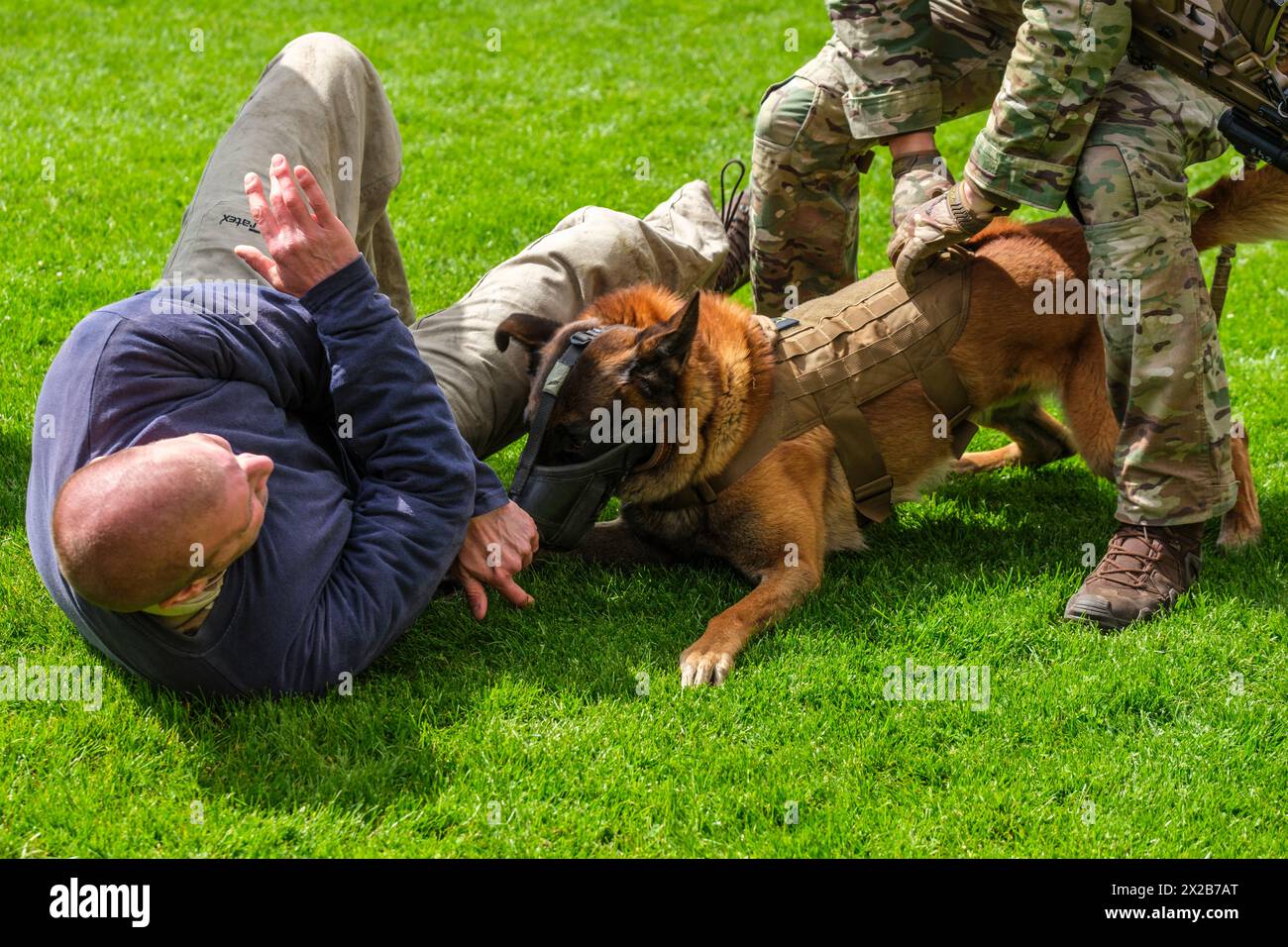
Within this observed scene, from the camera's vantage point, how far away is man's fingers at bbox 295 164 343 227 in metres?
3.41

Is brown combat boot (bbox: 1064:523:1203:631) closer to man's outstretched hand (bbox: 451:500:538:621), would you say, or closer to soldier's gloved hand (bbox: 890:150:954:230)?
soldier's gloved hand (bbox: 890:150:954:230)

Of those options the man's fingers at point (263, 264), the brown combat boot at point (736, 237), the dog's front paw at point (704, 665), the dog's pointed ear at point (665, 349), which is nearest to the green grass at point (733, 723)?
the dog's front paw at point (704, 665)

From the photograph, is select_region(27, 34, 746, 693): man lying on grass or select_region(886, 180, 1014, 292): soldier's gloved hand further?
select_region(886, 180, 1014, 292): soldier's gloved hand

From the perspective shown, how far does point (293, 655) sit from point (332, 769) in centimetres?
34

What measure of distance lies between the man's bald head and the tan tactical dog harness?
197 centimetres

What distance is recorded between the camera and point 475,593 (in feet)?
12.6

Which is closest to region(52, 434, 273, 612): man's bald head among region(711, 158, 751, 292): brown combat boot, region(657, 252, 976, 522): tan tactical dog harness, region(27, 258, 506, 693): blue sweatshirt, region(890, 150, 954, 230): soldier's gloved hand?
region(27, 258, 506, 693): blue sweatshirt

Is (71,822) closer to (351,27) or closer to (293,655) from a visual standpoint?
(293,655)

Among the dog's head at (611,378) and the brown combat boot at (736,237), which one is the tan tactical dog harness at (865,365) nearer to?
the dog's head at (611,378)

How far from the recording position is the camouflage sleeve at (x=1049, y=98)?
3832 mm

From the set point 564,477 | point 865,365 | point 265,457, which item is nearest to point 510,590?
point 564,477

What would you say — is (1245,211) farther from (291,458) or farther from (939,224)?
(291,458)

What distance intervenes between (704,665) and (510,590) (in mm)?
675

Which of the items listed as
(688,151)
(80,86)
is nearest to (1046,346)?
(688,151)
